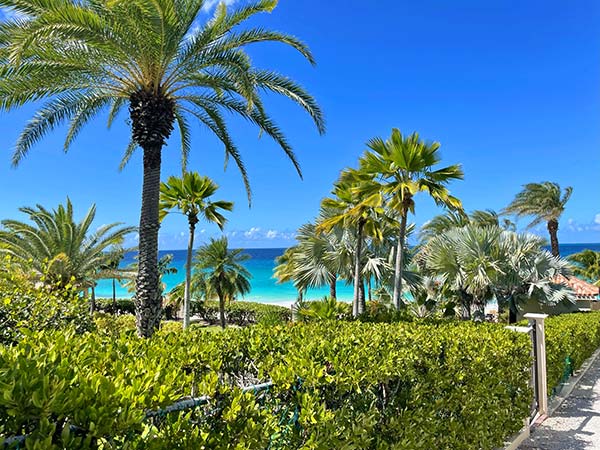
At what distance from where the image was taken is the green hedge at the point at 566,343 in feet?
21.4

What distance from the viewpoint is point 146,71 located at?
7887mm

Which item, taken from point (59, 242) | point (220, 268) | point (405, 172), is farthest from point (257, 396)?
point (220, 268)

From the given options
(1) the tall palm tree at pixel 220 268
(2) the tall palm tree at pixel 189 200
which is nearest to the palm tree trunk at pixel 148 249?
(2) the tall palm tree at pixel 189 200

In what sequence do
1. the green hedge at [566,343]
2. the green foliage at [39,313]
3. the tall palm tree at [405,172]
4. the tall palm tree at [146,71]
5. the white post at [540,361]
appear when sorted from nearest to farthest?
the green foliage at [39,313] < the white post at [540,361] < the green hedge at [566,343] < the tall palm tree at [146,71] < the tall palm tree at [405,172]

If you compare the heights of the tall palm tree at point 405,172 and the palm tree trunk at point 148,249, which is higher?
the tall palm tree at point 405,172

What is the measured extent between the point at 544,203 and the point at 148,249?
83.1 ft

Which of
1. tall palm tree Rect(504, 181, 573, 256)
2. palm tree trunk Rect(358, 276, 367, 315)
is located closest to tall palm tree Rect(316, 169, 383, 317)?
palm tree trunk Rect(358, 276, 367, 315)

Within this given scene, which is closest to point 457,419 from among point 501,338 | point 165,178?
point 501,338

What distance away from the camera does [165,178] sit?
60.2ft

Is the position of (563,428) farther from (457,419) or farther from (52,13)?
(52,13)

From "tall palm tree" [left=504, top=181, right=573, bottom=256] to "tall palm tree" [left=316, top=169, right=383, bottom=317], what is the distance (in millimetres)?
18193

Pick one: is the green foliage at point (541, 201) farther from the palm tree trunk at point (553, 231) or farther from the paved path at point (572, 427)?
the paved path at point (572, 427)

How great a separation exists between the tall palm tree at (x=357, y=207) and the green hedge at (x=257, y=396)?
218 inches

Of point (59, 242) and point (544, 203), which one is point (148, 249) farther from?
point (544, 203)
